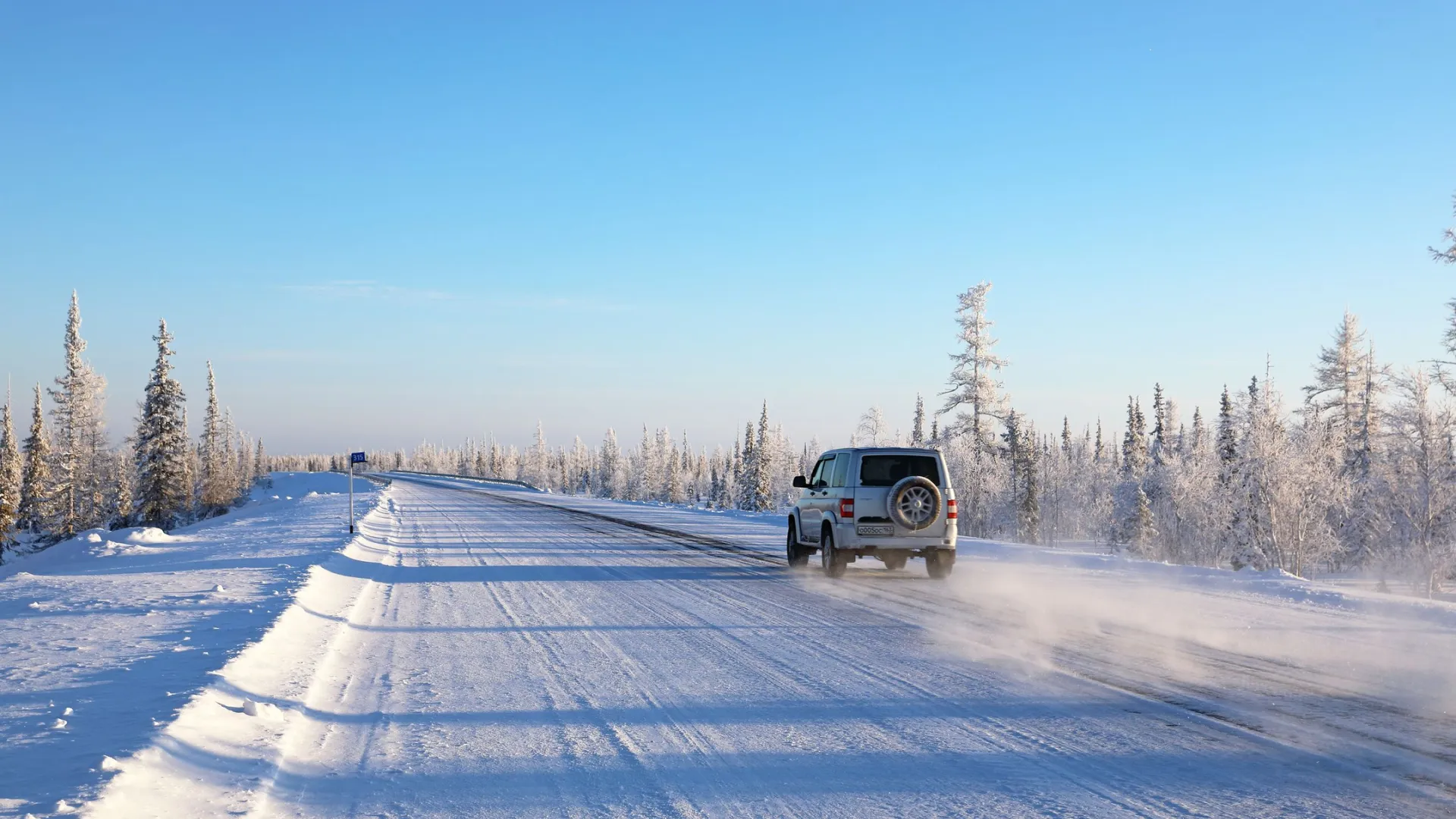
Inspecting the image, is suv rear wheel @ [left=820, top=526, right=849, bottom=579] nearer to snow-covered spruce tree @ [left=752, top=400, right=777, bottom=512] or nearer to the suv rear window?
the suv rear window

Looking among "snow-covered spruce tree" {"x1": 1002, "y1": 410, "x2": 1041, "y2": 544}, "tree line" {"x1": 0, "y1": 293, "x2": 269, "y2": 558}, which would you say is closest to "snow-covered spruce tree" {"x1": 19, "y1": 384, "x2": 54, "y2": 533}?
"tree line" {"x1": 0, "y1": 293, "x2": 269, "y2": 558}

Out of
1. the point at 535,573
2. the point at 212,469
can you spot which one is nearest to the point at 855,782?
the point at 535,573

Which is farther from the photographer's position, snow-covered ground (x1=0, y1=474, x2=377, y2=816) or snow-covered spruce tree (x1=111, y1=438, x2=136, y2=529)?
snow-covered spruce tree (x1=111, y1=438, x2=136, y2=529)

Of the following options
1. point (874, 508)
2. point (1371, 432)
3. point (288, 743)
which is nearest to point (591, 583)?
point (874, 508)

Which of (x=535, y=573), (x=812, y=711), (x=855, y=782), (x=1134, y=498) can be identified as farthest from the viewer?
(x=1134, y=498)

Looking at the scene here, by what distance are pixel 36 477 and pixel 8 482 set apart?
13.0 feet

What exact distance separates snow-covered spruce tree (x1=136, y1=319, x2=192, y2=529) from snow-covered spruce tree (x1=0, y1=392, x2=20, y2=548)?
22.3ft

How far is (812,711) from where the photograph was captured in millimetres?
6695

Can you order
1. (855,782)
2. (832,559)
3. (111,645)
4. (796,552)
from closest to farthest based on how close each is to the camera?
(855,782) < (111,645) < (832,559) < (796,552)

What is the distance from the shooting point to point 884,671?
812 centimetres

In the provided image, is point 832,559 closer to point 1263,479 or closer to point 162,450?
point 1263,479

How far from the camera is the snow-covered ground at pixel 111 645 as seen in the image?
5.08 m

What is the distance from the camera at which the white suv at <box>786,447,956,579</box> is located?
15398 millimetres

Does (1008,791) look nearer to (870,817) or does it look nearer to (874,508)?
(870,817)
